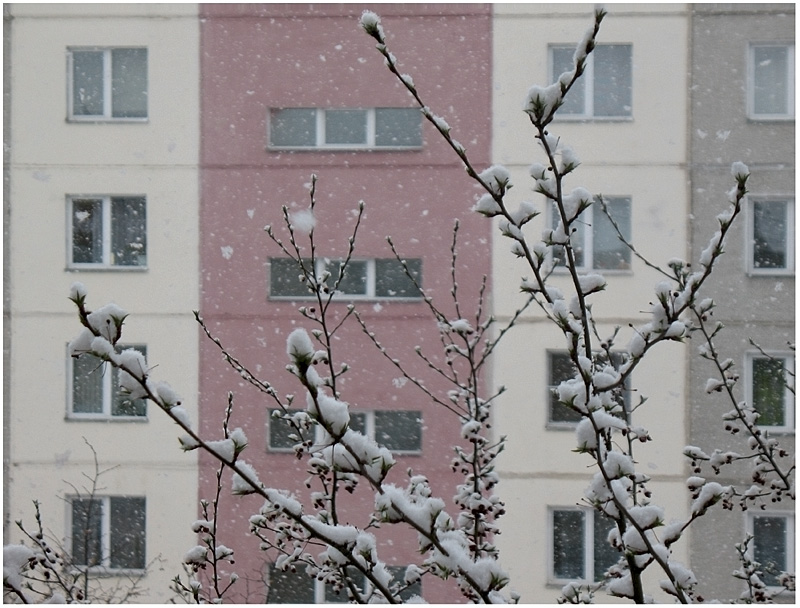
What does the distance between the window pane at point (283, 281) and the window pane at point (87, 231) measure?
559 mm

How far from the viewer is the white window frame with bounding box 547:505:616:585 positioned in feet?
7.08

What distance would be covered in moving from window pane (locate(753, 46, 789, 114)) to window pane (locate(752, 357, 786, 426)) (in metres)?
0.77

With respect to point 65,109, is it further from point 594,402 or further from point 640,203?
point 594,402

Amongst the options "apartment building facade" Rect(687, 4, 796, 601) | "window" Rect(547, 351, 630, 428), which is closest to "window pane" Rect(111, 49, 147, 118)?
"window" Rect(547, 351, 630, 428)

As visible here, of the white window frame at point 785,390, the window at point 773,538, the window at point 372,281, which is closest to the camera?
the white window frame at point 785,390

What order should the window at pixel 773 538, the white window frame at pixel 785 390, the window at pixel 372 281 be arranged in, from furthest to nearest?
the window at pixel 372 281 → the window at pixel 773 538 → the white window frame at pixel 785 390

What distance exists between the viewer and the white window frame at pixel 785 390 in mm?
1996

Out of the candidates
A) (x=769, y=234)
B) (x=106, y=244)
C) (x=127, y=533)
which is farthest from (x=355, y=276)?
(x=769, y=234)

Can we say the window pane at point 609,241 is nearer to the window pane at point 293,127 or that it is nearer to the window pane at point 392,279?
the window pane at point 392,279

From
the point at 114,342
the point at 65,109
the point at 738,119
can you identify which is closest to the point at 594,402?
the point at 114,342

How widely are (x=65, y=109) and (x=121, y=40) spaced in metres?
0.29

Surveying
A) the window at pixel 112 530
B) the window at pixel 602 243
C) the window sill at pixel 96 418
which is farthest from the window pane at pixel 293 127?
the window at pixel 112 530

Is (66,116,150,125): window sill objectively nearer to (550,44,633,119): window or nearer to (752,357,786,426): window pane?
(550,44,633,119): window

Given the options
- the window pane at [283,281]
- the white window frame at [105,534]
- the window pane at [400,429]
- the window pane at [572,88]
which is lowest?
the white window frame at [105,534]
